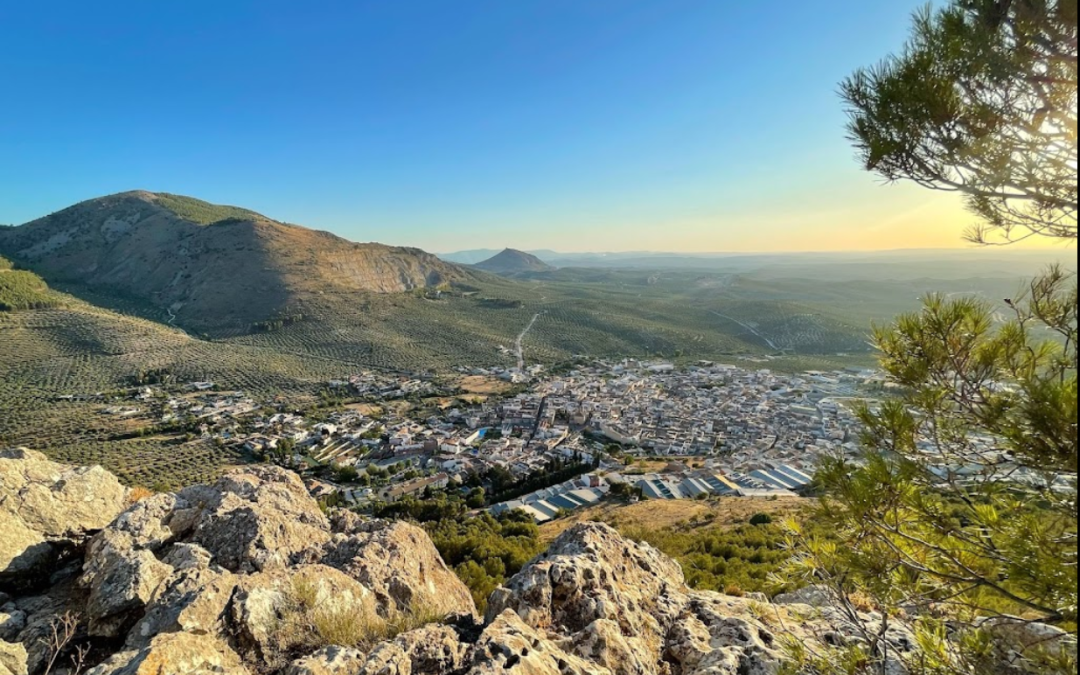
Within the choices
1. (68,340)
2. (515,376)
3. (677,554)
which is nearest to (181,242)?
(68,340)

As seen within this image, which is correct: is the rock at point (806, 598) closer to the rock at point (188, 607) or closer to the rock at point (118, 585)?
the rock at point (188, 607)

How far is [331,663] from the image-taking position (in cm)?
341

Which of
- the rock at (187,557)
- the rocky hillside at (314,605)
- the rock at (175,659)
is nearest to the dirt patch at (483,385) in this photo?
the rocky hillside at (314,605)

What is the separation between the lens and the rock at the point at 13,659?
3.54 m

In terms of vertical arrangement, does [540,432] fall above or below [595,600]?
below

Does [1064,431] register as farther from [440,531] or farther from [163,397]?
[163,397]

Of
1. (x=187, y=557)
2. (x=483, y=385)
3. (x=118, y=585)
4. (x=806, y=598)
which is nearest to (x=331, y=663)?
(x=118, y=585)

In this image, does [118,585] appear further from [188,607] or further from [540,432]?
[540,432]

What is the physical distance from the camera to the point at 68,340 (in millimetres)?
50938

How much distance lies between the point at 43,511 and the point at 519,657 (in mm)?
6841

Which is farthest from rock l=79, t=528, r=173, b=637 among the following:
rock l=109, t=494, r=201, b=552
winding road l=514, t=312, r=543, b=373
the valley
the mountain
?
the mountain

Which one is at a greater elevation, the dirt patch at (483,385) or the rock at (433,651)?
the rock at (433,651)

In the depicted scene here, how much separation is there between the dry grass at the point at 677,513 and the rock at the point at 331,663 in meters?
12.6

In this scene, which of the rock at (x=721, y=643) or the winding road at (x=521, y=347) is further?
the winding road at (x=521, y=347)
